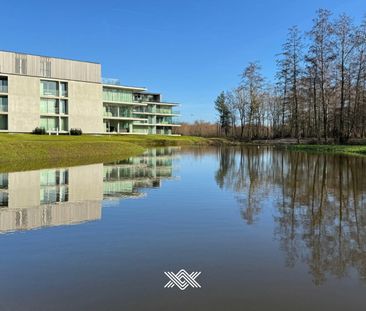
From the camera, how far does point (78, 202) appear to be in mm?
12227

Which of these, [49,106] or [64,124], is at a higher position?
[49,106]

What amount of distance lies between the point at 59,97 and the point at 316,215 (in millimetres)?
62905

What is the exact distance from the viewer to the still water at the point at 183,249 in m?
5.01

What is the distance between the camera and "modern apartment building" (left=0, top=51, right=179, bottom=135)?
6159 centimetres

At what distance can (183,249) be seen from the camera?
7156mm

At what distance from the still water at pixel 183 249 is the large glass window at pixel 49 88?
55.1 meters

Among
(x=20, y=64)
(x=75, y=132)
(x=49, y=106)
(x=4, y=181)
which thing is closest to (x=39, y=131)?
(x=75, y=132)

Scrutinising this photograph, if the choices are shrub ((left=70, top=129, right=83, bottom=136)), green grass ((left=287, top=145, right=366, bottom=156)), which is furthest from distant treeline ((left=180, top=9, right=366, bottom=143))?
shrub ((left=70, top=129, right=83, bottom=136))

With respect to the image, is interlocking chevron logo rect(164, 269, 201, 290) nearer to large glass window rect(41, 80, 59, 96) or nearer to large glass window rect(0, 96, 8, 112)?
large glass window rect(0, 96, 8, 112)

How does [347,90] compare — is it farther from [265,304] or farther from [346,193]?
[265,304]

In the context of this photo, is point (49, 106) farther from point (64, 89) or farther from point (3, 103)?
point (3, 103)

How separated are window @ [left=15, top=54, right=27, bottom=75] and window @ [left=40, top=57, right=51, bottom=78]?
2803 mm

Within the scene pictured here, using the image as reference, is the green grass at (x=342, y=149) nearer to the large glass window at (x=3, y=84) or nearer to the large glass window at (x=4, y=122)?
the large glass window at (x=4, y=122)

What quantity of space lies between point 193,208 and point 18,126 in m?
56.9
